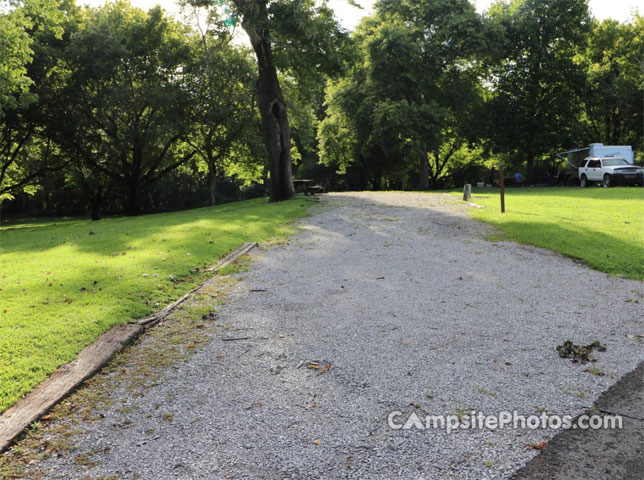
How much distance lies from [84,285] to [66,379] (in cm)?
313

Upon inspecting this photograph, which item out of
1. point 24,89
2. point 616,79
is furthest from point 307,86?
point 616,79

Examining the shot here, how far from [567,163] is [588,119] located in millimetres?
10921

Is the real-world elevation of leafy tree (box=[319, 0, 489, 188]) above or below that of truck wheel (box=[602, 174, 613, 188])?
above

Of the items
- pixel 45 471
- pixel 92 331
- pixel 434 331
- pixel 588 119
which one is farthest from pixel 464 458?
pixel 588 119

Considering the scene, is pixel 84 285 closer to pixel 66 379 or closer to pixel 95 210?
pixel 66 379

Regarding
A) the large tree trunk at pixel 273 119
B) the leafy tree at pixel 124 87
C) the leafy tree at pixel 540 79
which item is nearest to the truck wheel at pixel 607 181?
the leafy tree at pixel 540 79

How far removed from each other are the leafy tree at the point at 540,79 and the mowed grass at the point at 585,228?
17724mm

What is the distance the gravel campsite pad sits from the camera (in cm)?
302

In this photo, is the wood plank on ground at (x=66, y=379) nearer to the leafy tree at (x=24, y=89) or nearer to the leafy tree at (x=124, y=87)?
the leafy tree at (x=24, y=89)

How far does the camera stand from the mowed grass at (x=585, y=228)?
837 cm

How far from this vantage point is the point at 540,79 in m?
33.9

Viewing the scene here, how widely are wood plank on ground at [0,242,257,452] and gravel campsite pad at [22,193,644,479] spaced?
477mm

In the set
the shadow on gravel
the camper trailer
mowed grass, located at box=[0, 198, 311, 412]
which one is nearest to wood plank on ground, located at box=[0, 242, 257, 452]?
mowed grass, located at box=[0, 198, 311, 412]

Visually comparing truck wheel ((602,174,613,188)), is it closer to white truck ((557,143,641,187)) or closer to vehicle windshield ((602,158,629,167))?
white truck ((557,143,641,187))
